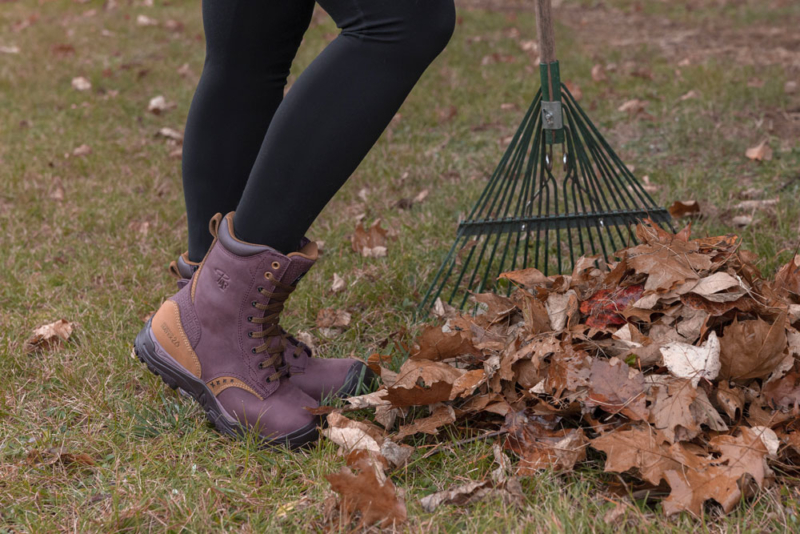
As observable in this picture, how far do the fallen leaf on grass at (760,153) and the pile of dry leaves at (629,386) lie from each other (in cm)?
146

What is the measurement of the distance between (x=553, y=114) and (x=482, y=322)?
57cm

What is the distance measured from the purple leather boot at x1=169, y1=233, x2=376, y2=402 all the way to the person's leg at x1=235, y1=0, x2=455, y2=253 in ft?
1.10

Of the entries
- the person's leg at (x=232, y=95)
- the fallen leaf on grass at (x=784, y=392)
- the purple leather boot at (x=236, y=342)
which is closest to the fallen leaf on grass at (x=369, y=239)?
the person's leg at (x=232, y=95)

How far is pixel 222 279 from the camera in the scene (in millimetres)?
1372

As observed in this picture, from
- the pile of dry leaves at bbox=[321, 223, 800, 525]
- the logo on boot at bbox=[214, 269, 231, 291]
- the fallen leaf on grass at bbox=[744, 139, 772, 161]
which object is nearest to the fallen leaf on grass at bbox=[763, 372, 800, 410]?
the pile of dry leaves at bbox=[321, 223, 800, 525]

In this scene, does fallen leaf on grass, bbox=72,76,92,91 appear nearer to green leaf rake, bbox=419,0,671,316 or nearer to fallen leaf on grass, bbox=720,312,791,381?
green leaf rake, bbox=419,0,671,316

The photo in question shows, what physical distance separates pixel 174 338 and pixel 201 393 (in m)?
0.13

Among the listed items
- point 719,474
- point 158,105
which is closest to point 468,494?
point 719,474

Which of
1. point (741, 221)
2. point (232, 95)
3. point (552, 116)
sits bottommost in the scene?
point (741, 221)

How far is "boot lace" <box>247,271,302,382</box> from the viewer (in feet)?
4.49

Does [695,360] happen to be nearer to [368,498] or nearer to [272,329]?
[368,498]

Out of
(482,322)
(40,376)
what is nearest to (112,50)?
(40,376)

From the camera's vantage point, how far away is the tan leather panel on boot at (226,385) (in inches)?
55.9

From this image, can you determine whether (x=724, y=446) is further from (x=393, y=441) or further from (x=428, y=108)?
(x=428, y=108)
